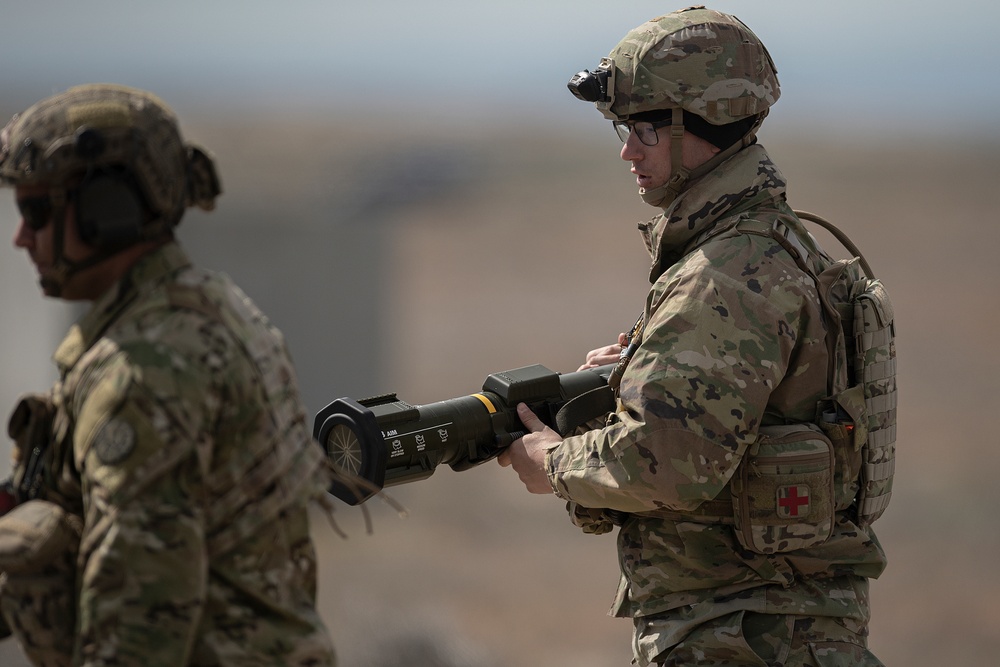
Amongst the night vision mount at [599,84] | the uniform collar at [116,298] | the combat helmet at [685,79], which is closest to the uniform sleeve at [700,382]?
the combat helmet at [685,79]

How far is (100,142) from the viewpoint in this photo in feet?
9.94

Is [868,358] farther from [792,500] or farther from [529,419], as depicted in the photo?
[529,419]

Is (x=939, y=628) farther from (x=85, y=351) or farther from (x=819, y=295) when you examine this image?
(x=85, y=351)

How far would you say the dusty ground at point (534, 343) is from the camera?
754 inches

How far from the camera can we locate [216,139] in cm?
6975

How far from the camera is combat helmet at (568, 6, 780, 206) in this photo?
4.59 metres

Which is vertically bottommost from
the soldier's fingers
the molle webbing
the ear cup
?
the soldier's fingers

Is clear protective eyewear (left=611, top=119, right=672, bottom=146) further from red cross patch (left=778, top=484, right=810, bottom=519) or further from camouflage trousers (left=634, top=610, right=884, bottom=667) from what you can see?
camouflage trousers (left=634, top=610, right=884, bottom=667)

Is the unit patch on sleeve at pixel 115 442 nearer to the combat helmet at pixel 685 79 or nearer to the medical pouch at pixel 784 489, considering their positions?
the medical pouch at pixel 784 489

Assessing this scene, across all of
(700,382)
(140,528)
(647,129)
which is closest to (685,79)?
(647,129)

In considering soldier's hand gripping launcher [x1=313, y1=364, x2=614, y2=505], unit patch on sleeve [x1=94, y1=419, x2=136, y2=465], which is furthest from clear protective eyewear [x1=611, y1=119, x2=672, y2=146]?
unit patch on sleeve [x1=94, y1=419, x2=136, y2=465]

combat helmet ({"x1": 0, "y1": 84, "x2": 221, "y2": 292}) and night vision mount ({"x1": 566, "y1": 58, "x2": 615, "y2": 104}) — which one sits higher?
combat helmet ({"x1": 0, "y1": 84, "x2": 221, "y2": 292})

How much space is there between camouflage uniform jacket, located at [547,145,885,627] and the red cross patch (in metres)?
0.16

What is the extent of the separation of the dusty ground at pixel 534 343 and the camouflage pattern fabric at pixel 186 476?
8.04 m
